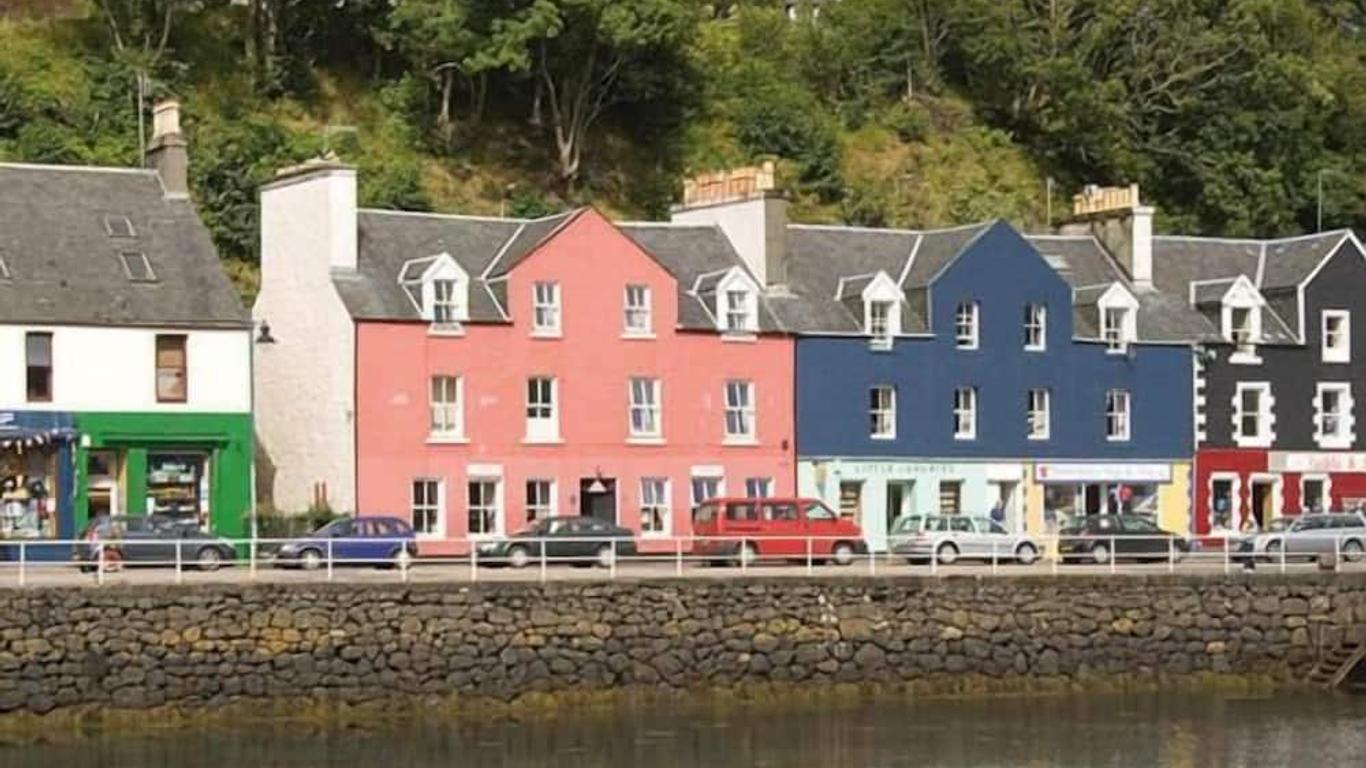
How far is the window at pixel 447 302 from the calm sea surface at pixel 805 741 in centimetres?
1532

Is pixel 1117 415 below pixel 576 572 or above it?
above

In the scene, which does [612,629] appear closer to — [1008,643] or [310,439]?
[1008,643]

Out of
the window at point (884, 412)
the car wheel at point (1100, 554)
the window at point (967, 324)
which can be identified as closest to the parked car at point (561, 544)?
the car wheel at point (1100, 554)

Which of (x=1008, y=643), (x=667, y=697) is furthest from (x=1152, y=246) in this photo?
(x=667, y=697)

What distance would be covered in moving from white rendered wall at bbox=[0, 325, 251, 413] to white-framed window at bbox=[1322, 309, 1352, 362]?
30163 mm

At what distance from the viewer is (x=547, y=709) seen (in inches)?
1768

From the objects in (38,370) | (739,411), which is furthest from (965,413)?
(38,370)

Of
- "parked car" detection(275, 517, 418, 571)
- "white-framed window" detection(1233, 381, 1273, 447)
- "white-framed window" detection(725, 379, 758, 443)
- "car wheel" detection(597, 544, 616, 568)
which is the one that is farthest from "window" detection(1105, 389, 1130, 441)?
"parked car" detection(275, 517, 418, 571)

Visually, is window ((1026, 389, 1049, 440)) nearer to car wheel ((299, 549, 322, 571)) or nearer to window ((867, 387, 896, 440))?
window ((867, 387, 896, 440))

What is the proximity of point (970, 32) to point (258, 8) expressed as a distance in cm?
2891

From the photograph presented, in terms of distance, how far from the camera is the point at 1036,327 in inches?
2571

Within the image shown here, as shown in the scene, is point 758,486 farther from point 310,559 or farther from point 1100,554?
point 310,559

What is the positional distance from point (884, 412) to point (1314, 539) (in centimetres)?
1114

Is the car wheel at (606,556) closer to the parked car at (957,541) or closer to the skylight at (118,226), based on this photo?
the parked car at (957,541)
